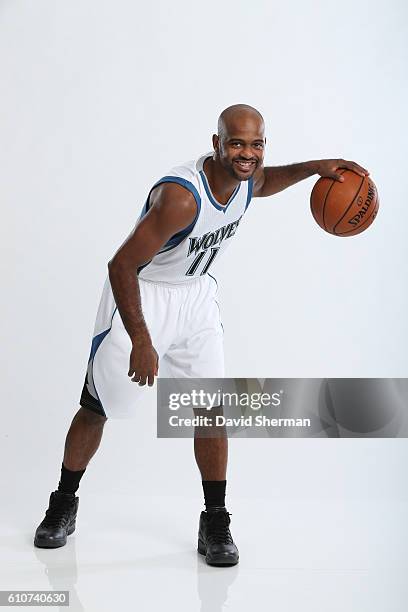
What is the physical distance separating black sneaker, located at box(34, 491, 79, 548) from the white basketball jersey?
90 centimetres

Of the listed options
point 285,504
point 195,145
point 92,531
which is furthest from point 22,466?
point 195,145

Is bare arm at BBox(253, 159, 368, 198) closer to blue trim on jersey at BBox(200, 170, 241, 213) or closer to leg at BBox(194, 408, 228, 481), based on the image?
blue trim on jersey at BBox(200, 170, 241, 213)

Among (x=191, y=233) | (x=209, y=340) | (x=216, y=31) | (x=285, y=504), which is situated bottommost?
(x=285, y=504)

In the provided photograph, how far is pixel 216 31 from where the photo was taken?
4.96 metres

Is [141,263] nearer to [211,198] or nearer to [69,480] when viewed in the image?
[211,198]

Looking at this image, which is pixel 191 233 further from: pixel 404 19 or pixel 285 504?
pixel 404 19

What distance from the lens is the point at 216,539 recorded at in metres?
3.48

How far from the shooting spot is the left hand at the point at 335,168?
11.5ft

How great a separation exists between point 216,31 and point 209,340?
202cm

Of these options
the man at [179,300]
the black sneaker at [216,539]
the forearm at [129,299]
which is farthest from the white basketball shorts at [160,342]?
the black sneaker at [216,539]

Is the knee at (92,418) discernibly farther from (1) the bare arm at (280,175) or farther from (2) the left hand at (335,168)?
(2) the left hand at (335,168)

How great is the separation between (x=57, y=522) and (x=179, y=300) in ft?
3.12

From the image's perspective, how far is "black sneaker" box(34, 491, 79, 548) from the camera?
11.9ft

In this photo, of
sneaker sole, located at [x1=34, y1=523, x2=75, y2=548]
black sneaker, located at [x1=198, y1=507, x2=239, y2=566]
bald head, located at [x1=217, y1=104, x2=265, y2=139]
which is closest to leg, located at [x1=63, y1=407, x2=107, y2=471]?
→ sneaker sole, located at [x1=34, y1=523, x2=75, y2=548]
